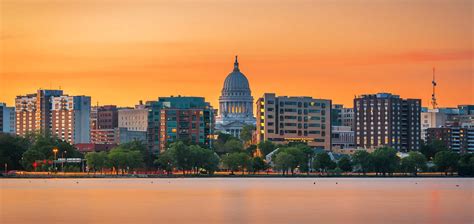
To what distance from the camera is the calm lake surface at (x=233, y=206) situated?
93438 millimetres

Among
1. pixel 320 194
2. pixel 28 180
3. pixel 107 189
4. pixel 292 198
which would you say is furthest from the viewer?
pixel 28 180

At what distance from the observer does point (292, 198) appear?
123375 millimetres

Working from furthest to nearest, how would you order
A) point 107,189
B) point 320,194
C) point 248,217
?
point 107,189 < point 320,194 < point 248,217

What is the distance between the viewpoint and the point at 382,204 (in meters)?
113

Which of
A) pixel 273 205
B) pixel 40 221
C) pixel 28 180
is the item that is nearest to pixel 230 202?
pixel 273 205

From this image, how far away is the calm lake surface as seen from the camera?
93.4 metres

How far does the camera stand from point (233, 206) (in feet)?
362

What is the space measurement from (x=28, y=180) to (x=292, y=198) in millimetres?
76966

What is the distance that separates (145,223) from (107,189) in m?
59.2

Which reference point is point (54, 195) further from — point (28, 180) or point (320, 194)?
point (28, 180)

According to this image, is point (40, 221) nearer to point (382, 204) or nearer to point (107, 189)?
point (382, 204)

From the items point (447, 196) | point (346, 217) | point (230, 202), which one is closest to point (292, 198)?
point (230, 202)

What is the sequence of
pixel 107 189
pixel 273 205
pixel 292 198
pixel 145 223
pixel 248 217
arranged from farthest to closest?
pixel 107 189 < pixel 292 198 < pixel 273 205 < pixel 248 217 < pixel 145 223

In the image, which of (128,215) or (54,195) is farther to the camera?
(54,195)
